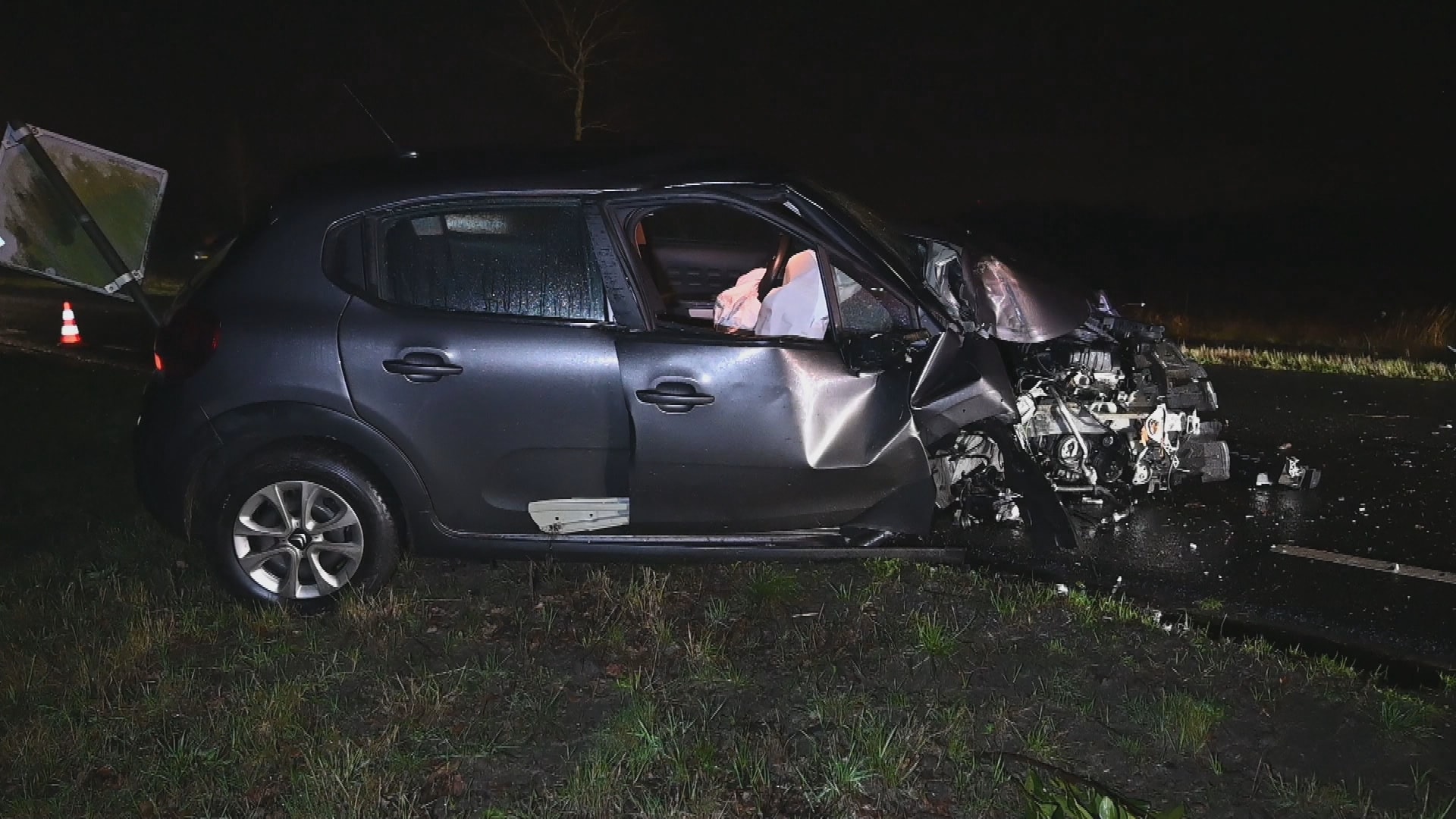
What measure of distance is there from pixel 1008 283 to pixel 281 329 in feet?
9.79

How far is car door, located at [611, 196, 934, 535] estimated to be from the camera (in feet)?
15.5

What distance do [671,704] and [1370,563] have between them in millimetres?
3266

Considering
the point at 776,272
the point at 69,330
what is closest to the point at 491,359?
the point at 776,272

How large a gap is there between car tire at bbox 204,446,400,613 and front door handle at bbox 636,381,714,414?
3.79ft

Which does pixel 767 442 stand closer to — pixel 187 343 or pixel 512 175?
pixel 512 175

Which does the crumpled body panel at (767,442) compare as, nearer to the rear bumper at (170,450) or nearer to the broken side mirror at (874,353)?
the broken side mirror at (874,353)

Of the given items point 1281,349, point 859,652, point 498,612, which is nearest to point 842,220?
point 859,652

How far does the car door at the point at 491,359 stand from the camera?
4766 mm

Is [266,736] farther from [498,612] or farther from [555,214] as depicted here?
[555,214]

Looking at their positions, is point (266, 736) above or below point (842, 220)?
below

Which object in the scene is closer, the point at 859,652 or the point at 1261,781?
the point at 1261,781

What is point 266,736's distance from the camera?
3.87m

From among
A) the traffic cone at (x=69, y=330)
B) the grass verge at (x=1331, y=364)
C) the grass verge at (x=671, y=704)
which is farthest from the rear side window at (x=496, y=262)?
the traffic cone at (x=69, y=330)

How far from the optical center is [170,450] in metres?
4.91
